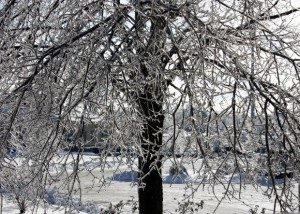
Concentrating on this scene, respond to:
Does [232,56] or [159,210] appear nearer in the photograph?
[232,56]

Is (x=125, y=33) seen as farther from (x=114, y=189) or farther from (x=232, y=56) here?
(x=114, y=189)

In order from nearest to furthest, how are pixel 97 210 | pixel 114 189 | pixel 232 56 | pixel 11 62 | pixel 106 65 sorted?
pixel 106 65, pixel 232 56, pixel 11 62, pixel 97 210, pixel 114 189

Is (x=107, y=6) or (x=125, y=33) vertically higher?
(x=107, y=6)

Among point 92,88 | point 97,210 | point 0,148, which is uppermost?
point 92,88

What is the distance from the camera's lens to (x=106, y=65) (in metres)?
3.31

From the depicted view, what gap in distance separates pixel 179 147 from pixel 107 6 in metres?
2.53

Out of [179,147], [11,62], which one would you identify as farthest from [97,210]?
[11,62]

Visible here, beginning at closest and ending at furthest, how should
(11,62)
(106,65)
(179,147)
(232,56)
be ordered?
(106,65)
(232,56)
(11,62)
(179,147)

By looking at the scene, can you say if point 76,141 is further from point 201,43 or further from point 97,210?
point 97,210

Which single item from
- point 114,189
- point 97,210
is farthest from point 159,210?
point 114,189

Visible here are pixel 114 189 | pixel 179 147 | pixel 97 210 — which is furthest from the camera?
pixel 114 189

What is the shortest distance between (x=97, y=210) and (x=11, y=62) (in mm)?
8588

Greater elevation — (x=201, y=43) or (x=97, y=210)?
(x=201, y=43)

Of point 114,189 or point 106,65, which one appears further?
point 114,189
